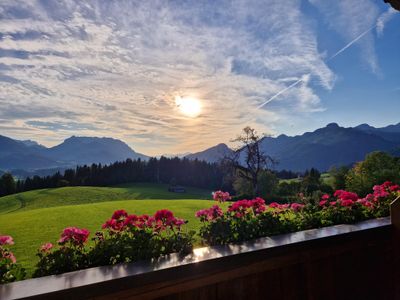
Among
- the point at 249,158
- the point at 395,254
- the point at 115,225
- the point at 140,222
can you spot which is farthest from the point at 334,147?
the point at 115,225

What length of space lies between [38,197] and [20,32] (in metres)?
23.0

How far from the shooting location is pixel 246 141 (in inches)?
852

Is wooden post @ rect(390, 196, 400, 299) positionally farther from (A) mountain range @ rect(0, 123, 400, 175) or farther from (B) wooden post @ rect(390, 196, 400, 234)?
(A) mountain range @ rect(0, 123, 400, 175)

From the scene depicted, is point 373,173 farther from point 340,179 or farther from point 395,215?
point 395,215

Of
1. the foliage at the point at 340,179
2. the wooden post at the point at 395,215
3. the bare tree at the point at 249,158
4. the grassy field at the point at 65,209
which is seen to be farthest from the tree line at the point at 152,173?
the wooden post at the point at 395,215

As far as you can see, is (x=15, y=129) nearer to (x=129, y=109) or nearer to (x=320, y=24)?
(x=129, y=109)

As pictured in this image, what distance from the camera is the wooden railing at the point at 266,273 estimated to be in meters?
1.27

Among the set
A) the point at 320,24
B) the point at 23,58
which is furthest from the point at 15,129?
the point at 320,24

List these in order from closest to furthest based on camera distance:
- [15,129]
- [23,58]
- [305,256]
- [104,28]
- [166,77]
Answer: [305,256] → [104,28] → [23,58] → [166,77] → [15,129]

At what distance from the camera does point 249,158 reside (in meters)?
22.0

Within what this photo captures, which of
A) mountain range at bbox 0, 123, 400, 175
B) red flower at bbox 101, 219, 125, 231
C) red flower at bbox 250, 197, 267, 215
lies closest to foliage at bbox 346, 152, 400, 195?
red flower at bbox 250, 197, 267, 215

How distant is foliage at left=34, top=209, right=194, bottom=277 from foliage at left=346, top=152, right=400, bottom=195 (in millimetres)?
16554

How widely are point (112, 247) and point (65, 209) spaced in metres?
10.4

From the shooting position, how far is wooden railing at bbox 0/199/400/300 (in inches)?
50.2
